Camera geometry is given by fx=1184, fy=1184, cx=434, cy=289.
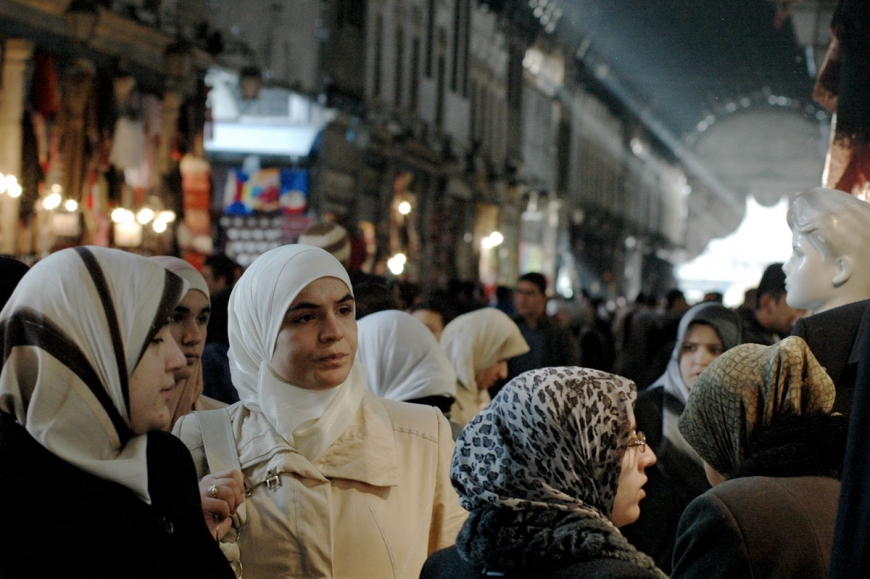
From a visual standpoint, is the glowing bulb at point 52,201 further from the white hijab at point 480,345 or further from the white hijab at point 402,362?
the white hijab at point 402,362

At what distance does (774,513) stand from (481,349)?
4.08 m

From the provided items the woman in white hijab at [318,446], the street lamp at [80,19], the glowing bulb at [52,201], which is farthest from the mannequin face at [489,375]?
the street lamp at [80,19]

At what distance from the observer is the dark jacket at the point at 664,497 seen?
4.76 metres

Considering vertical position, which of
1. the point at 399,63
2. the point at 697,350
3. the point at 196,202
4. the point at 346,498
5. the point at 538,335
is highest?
the point at 399,63

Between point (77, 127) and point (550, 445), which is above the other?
point (77, 127)

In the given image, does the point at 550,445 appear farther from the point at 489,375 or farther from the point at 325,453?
the point at 489,375

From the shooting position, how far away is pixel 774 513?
2.65 meters

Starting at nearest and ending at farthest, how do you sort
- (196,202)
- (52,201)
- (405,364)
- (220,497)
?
(220,497)
(405,364)
(52,201)
(196,202)

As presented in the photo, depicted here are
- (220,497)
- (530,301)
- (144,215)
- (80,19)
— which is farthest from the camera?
(144,215)

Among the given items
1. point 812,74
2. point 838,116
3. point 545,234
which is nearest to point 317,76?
point 812,74

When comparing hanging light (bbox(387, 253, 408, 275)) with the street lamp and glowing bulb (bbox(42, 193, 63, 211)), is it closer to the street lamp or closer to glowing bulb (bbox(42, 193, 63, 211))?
the street lamp

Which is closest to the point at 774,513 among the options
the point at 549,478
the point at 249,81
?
the point at 549,478

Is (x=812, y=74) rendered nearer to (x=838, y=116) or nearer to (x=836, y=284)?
(x=838, y=116)

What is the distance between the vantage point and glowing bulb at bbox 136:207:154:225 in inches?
541
